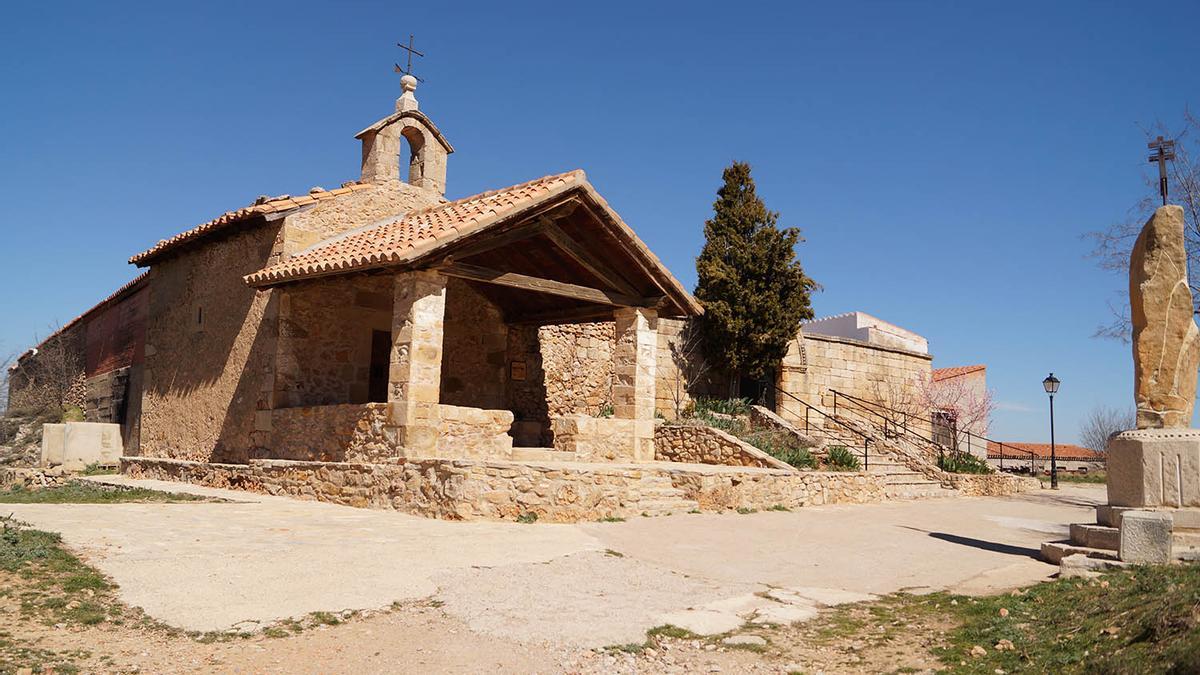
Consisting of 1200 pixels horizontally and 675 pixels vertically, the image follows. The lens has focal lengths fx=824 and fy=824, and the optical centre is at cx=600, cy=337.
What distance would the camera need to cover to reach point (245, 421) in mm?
13000

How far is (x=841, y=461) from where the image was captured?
15.7 m

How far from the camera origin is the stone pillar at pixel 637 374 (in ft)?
42.0

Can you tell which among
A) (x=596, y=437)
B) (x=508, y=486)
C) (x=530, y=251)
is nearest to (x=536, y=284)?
(x=530, y=251)

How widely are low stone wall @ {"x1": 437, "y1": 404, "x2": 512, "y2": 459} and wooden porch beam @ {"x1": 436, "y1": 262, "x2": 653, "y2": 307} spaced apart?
5.80 feet

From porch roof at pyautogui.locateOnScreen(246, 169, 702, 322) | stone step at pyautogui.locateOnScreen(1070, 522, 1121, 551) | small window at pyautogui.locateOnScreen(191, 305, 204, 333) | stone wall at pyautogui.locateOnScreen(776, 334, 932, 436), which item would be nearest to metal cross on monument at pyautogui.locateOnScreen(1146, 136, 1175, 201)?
stone step at pyautogui.locateOnScreen(1070, 522, 1121, 551)

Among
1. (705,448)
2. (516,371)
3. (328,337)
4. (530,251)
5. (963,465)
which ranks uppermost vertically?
(530,251)

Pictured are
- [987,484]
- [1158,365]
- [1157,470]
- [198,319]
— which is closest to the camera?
[1157,470]

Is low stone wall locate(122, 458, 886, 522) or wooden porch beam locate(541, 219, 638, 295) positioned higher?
wooden porch beam locate(541, 219, 638, 295)

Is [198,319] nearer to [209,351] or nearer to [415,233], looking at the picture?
[209,351]

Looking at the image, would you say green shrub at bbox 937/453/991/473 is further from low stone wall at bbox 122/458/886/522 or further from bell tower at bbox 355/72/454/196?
bell tower at bbox 355/72/454/196

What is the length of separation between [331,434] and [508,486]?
10.5ft

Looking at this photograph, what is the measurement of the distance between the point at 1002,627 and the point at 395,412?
7.32 metres

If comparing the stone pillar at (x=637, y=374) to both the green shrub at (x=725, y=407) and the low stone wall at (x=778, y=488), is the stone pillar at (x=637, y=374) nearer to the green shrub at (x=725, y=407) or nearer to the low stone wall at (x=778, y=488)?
the low stone wall at (x=778, y=488)

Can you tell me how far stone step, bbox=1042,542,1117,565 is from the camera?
718cm
